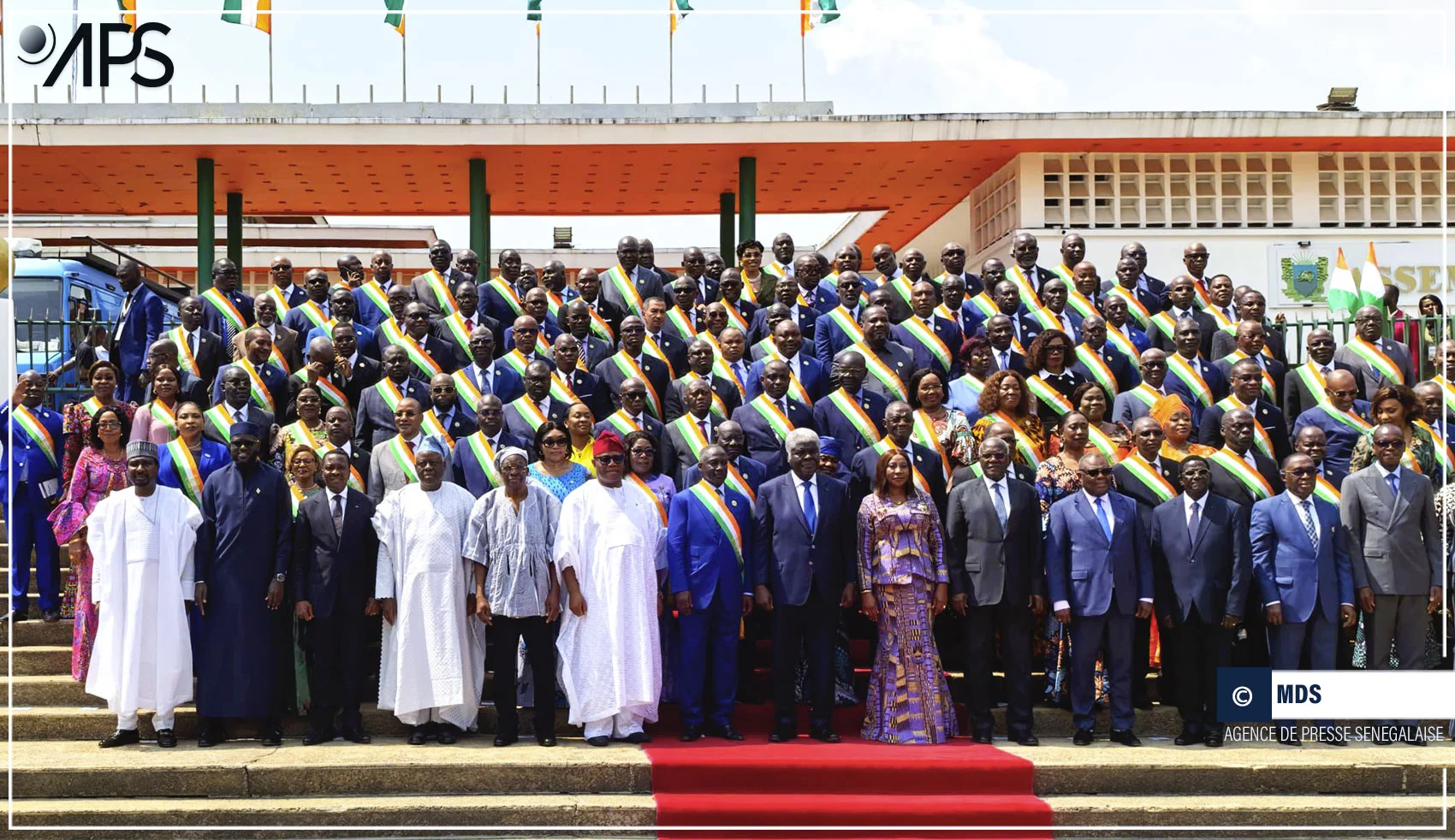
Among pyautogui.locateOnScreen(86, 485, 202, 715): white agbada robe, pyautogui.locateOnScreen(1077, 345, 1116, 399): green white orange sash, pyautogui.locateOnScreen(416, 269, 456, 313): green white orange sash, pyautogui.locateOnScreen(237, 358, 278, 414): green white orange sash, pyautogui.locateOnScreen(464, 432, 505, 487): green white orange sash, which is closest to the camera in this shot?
pyautogui.locateOnScreen(86, 485, 202, 715): white agbada robe

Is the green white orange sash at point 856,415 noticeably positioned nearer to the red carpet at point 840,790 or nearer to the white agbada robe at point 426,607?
the red carpet at point 840,790

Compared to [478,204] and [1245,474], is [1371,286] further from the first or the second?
[478,204]

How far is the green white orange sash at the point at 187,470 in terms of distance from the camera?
9016 millimetres

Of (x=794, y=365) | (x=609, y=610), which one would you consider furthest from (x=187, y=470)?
(x=794, y=365)

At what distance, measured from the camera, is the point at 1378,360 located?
10789 millimetres

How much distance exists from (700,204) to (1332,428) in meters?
12.3

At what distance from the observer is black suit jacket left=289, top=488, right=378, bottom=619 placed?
27.9 feet

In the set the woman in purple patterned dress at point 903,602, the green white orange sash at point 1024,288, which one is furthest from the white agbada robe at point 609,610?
the green white orange sash at point 1024,288

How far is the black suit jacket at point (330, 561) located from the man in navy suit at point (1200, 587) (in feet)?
15.1

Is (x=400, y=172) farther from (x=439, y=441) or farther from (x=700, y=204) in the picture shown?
(x=439, y=441)

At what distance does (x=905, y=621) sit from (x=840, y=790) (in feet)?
3.66

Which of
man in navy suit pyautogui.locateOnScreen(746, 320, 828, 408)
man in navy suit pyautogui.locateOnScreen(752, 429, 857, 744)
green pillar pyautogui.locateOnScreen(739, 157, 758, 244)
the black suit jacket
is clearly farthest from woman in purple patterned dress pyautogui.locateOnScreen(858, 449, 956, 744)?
green pillar pyautogui.locateOnScreen(739, 157, 758, 244)

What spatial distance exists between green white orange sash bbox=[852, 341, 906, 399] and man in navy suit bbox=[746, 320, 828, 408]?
33cm

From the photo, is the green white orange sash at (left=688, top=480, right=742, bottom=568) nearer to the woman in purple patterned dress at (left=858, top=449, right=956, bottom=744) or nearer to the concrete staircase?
the woman in purple patterned dress at (left=858, top=449, right=956, bottom=744)
